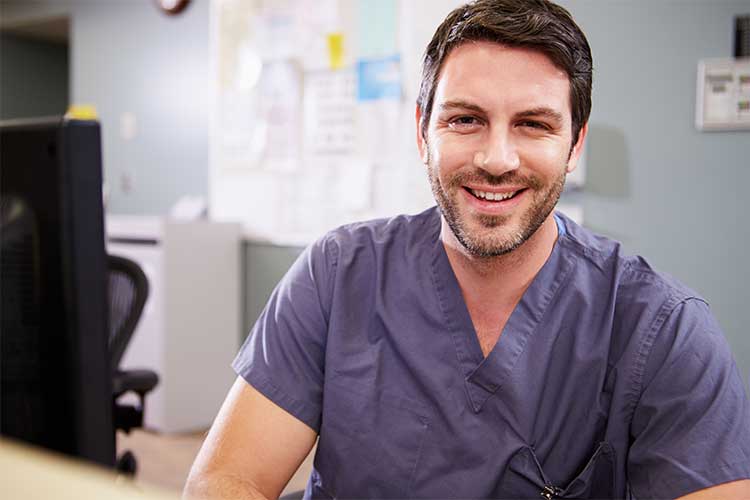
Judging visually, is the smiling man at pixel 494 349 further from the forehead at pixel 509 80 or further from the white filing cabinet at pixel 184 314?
the white filing cabinet at pixel 184 314

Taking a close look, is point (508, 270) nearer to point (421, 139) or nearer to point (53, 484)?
point (421, 139)

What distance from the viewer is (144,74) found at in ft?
11.2

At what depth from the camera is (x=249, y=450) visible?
2.74ft

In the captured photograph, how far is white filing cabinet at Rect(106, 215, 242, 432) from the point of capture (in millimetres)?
2477

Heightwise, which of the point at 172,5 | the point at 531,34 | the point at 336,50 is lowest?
the point at 531,34

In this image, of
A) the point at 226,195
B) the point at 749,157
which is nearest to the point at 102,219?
the point at 749,157

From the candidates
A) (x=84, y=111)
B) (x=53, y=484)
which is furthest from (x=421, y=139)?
(x=84, y=111)

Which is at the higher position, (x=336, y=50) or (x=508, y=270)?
(x=336, y=50)

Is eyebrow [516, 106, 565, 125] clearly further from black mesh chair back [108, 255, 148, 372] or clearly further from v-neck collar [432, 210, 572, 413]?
black mesh chair back [108, 255, 148, 372]

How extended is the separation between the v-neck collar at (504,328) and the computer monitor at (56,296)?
1.54 ft

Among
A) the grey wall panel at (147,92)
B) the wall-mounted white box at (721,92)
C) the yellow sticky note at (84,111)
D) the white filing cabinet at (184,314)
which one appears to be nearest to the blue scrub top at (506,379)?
the wall-mounted white box at (721,92)

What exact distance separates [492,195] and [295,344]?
0.28 m

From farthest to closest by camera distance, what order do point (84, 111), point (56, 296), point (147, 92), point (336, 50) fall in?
point (84, 111) → point (147, 92) → point (336, 50) → point (56, 296)

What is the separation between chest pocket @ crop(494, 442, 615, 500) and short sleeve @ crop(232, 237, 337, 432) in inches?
8.9
